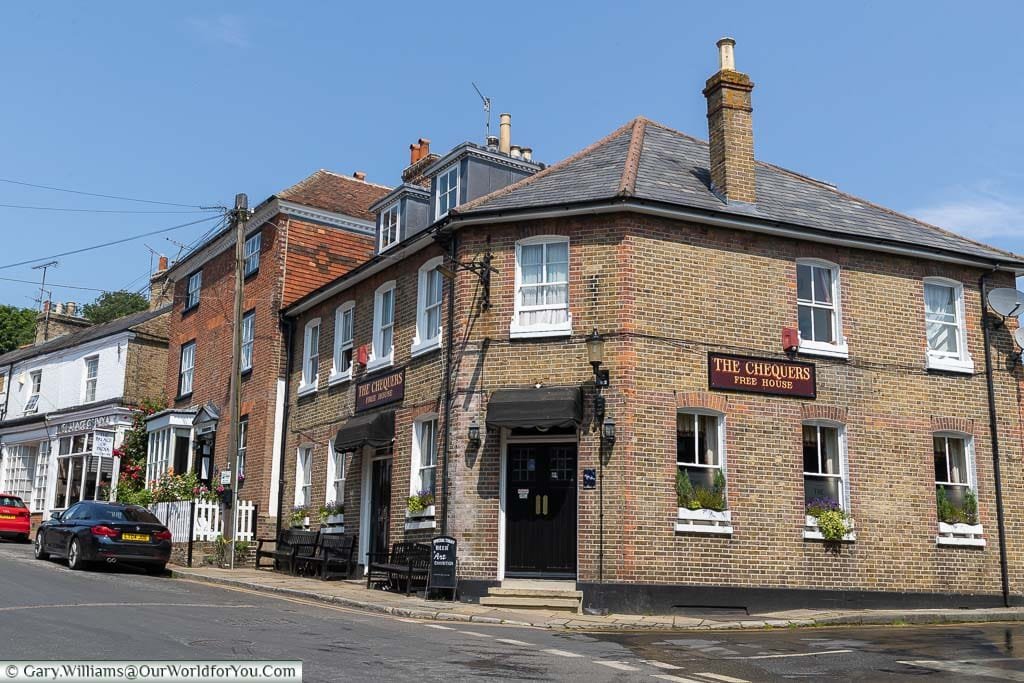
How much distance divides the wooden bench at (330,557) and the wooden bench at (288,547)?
0.14 meters

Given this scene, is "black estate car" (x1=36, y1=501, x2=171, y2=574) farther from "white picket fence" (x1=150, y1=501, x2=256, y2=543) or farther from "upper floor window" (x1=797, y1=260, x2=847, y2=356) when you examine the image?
"upper floor window" (x1=797, y1=260, x2=847, y2=356)

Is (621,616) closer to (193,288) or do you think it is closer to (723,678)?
(723,678)

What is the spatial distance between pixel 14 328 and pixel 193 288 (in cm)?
3617

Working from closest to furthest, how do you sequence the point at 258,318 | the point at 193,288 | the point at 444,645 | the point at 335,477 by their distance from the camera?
the point at 444,645 < the point at 335,477 < the point at 258,318 < the point at 193,288

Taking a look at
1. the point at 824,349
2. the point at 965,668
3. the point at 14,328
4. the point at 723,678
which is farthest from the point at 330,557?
the point at 14,328

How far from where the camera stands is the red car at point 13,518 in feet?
102

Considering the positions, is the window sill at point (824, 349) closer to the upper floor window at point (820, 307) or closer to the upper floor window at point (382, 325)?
the upper floor window at point (820, 307)

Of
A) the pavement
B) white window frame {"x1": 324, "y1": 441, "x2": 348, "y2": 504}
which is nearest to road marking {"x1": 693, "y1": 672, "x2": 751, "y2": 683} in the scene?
the pavement

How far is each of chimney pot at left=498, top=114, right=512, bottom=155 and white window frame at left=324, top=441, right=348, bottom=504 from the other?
825 cm

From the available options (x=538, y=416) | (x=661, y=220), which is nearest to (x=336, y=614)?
(x=538, y=416)

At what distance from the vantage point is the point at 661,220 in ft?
58.3

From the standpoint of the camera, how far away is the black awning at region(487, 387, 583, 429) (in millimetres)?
16719

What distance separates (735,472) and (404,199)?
11.1m

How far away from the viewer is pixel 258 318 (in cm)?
2675
